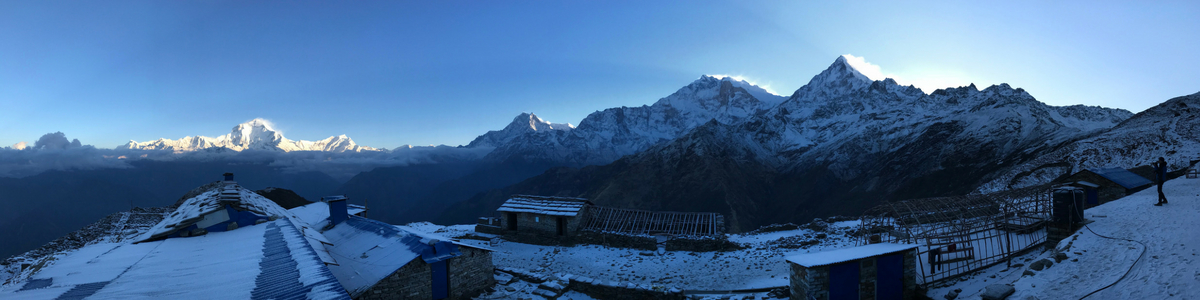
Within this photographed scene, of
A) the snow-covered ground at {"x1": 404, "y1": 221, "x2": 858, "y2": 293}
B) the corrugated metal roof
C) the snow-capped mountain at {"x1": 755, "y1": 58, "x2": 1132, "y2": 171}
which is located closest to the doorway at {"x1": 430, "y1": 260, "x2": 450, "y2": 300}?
the corrugated metal roof

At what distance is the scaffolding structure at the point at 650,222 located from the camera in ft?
94.6

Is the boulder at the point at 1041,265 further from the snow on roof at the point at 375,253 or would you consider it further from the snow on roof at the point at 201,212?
the snow on roof at the point at 201,212

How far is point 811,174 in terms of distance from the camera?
83438mm

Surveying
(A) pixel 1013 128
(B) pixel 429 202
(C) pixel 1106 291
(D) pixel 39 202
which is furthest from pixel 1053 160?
(D) pixel 39 202

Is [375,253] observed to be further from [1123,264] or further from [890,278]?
[1123,264]

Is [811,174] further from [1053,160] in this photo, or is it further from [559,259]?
[559,259]

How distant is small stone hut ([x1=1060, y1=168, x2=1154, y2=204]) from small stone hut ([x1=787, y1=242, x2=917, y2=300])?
65.8 feet

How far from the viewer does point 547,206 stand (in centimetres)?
3056

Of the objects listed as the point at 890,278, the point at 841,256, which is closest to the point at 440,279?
the point at 841,256

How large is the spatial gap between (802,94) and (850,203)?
299ft

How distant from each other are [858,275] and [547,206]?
22.0m

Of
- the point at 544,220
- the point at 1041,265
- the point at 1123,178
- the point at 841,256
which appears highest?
the point at 1123,178

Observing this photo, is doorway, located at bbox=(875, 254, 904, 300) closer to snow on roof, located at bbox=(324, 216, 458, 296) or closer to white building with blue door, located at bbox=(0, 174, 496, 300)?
white building with blue door, located at bbox=(0, 174, 496, 300)

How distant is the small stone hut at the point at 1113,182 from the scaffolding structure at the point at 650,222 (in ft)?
68.9
